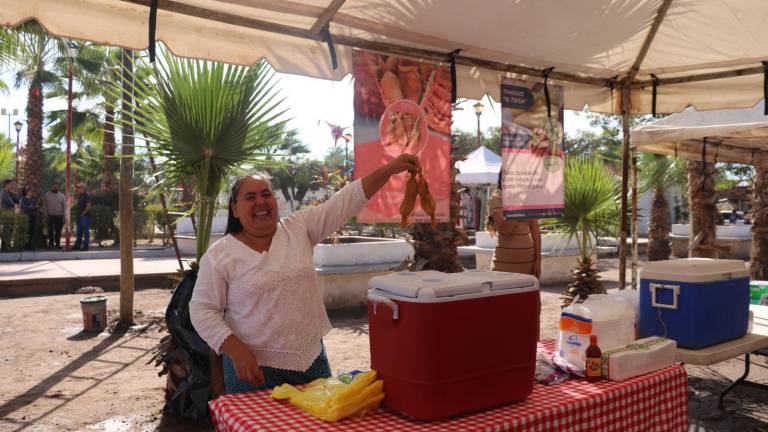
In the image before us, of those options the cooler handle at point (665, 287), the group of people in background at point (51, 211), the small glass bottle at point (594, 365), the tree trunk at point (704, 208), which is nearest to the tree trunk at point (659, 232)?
the tree trunk at point (704, 208)

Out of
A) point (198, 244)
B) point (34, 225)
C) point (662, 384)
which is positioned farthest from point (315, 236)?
point (34, 225)

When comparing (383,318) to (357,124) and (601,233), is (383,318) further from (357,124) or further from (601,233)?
(601,233)

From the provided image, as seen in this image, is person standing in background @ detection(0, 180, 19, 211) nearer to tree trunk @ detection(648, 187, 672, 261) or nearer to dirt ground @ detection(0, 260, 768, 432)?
dirt ground @ detection(0, 260, 768, 432)

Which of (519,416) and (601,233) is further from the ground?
(601,233)

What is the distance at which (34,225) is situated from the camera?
49.7ft

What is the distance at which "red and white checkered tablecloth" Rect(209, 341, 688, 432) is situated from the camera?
187 cm

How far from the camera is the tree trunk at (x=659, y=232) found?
43.0 feet

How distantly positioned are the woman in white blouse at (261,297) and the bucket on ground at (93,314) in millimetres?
5469

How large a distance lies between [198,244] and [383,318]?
263 centimetres

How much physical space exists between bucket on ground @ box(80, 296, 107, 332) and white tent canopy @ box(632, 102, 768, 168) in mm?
6526

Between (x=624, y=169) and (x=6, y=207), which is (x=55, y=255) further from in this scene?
(x=624, y=169)

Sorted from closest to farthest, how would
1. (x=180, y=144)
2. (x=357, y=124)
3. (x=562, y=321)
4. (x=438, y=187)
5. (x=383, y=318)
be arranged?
(x=383, y=318), (x=562, y=321), (x=357, y=124), (x=438, y=187), (x=180, y=144)

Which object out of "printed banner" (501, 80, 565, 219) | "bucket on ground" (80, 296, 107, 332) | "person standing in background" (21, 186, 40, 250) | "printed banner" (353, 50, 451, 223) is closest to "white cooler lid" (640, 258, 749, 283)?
"printed banner" (501, 80, 565, 219)

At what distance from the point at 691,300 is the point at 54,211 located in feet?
50.6
